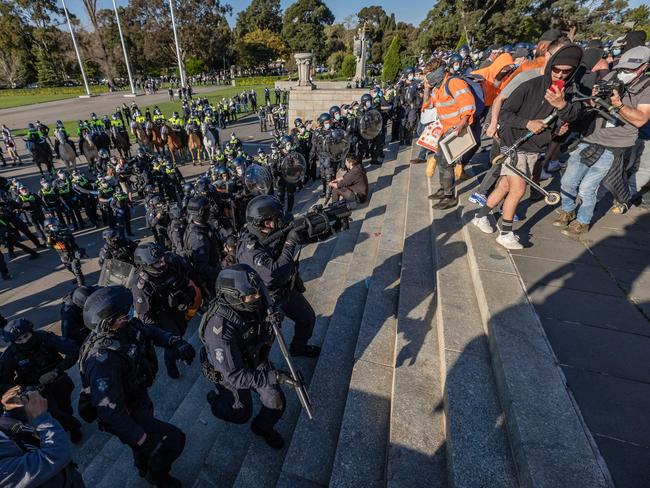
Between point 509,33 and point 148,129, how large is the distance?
4085cm

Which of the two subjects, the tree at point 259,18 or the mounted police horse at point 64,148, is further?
the tree at point 259,18

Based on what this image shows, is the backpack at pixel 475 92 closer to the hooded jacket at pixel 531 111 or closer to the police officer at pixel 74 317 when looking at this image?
the hooded jacket at pixel 531 111

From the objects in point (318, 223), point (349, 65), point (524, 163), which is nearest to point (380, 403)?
point (318, 223)

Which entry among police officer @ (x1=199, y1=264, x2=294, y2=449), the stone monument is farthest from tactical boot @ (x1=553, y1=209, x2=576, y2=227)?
the stone monument

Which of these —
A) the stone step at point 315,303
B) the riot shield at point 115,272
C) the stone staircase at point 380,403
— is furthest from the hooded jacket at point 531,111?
the riot shield at point 115,272

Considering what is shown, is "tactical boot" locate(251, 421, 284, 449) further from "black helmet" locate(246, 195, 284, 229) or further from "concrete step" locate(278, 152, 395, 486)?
"black helmet" locate(246, 195, 284, 229)

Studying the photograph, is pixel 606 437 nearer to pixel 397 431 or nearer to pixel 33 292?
pixel 397 431

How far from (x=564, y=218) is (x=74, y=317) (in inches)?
256

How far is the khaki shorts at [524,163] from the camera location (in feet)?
13.4

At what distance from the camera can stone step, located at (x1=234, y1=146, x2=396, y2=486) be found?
295cm

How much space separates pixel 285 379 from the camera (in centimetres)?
276

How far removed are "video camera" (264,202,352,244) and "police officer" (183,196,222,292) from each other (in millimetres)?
2061

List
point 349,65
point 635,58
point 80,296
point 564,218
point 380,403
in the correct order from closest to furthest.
→ point 380,403
point 635,58
point 80,296
point 564,218
point 349,65

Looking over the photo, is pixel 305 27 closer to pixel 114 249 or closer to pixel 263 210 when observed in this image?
pixel 114 249
